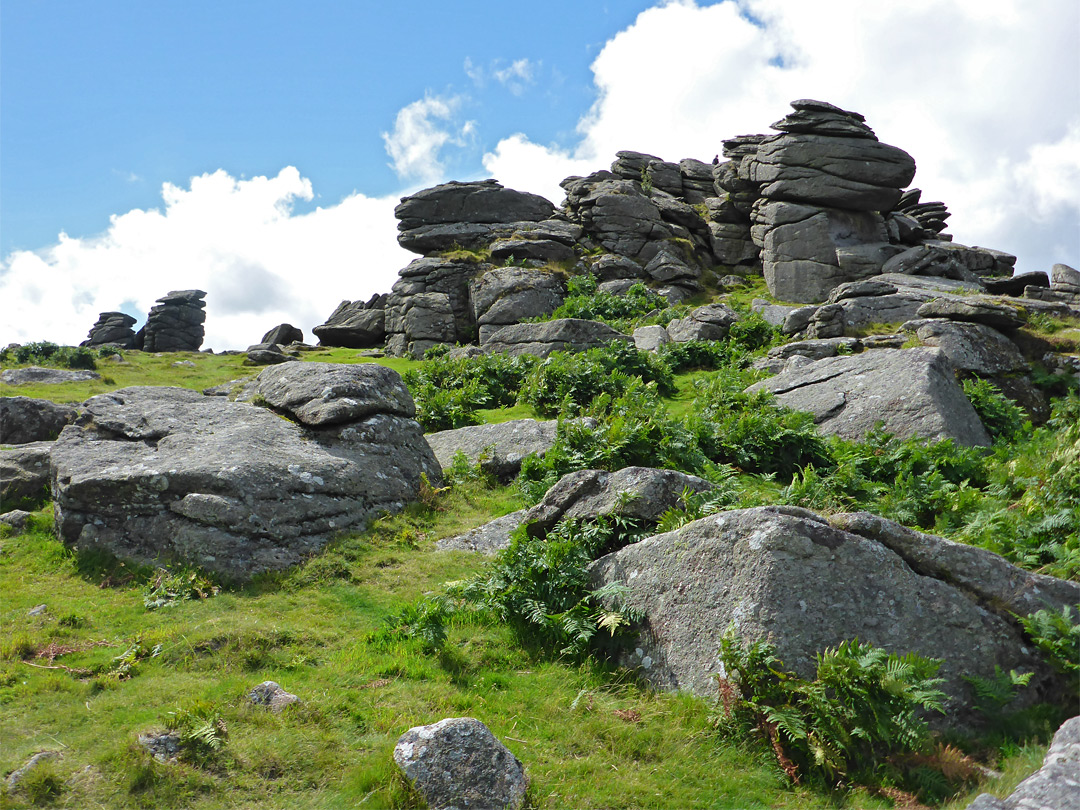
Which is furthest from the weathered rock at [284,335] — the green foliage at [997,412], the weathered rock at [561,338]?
the green foliage at [997,412]

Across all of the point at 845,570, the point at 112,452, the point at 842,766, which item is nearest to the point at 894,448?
the point at 845,570

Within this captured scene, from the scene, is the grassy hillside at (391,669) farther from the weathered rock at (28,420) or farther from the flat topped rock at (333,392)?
the weathered rock at (28,420)

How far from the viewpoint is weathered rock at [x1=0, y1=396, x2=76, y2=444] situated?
750 inches

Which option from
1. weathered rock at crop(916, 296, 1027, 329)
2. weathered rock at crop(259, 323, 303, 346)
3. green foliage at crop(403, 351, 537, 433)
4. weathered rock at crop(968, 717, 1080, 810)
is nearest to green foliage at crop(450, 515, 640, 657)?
weathered rock at crop(968, 717, 1080, 810)

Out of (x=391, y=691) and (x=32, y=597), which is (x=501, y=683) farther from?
(x=32, y=597)

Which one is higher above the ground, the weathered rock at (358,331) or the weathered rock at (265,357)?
the weathered rock at (358,331)

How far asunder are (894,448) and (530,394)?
12558 mm

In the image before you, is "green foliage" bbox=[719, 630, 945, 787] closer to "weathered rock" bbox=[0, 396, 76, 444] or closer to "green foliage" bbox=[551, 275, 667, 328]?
"weathered rock" bbox=[0, 396, 76, 444]

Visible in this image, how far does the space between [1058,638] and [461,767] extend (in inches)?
268

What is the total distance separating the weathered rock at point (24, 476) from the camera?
15354mm

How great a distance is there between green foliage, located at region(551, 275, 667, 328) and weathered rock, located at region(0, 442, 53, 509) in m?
28.7

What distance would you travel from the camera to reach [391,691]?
8.47 metres

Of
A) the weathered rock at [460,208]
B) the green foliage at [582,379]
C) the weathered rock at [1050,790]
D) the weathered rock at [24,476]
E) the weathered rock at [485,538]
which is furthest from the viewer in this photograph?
the weathered rock at [460,208]

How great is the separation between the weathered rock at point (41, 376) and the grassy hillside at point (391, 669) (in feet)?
94.5
